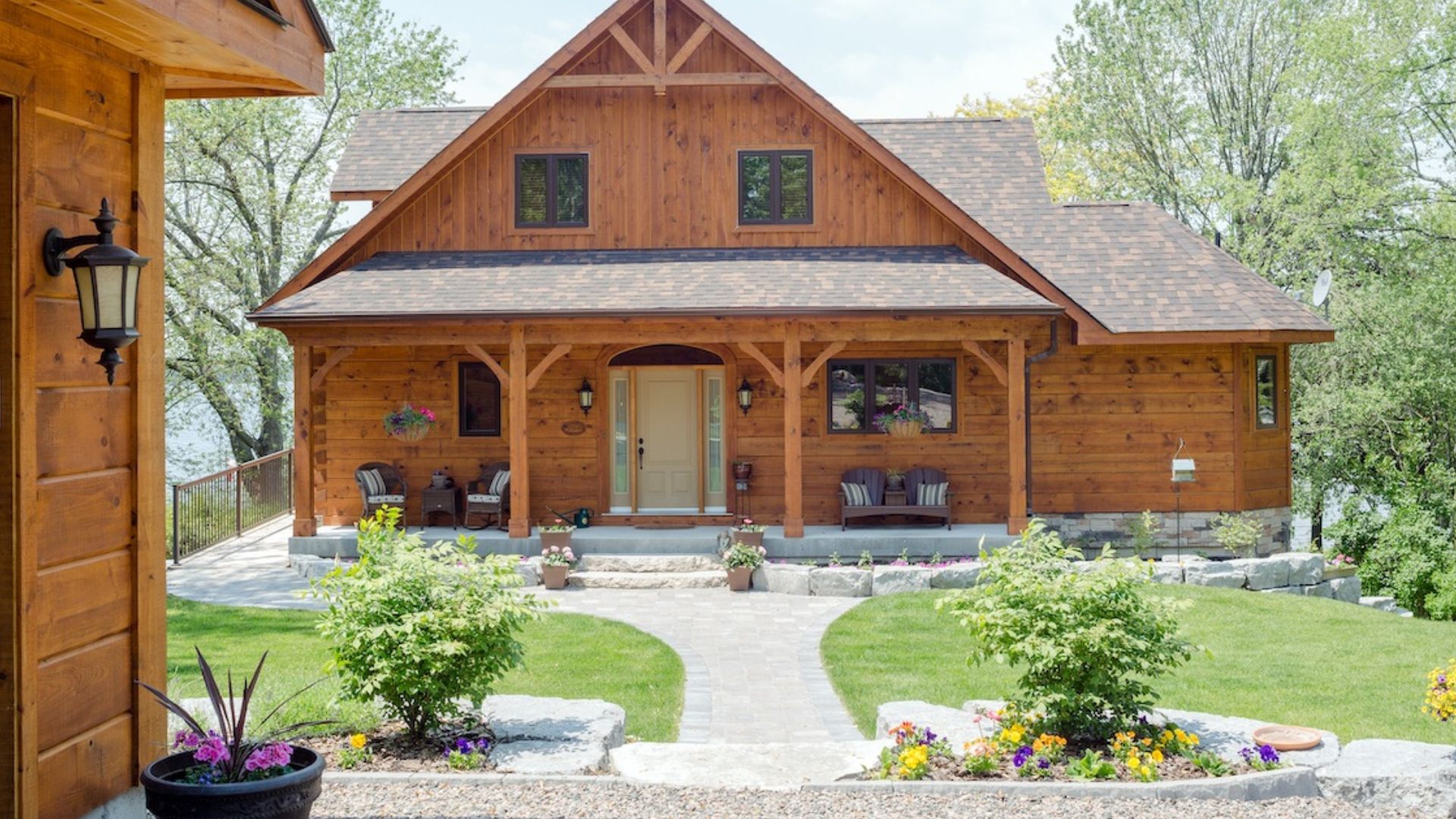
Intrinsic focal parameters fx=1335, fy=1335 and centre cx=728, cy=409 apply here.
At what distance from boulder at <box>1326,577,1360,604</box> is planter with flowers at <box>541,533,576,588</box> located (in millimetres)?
9389

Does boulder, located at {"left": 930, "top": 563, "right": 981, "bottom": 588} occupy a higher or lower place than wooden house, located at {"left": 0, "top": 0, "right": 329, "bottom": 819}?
lower

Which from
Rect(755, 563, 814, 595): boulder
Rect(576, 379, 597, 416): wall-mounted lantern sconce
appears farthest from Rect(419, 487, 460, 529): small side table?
Rect(755, 563, 814, 595): boulder

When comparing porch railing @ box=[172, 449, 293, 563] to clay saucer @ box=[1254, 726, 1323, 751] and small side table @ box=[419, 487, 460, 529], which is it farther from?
clay saucer @ box=[1254, 726, 1323, 751]

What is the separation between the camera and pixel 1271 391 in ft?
60.8

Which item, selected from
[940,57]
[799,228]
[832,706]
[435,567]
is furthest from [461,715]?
[940,57]

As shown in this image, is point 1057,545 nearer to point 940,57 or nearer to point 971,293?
point 971,293

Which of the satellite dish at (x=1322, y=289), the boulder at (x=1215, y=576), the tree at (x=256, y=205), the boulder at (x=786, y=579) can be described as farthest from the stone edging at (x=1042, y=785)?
the tree at (x=256, y=205)

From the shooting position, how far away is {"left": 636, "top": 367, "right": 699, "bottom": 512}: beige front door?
18266 millimetres

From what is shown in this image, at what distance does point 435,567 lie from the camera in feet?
25.2

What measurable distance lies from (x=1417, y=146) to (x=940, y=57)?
4485 centimetres

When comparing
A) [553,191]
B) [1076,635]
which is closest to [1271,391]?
[553,191]

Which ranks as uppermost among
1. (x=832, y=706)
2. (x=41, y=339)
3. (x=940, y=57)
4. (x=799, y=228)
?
(x=940, y=57)

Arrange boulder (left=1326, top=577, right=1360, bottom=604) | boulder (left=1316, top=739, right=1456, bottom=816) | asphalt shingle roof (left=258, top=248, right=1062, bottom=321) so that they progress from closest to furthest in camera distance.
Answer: boulder (left=1316, top=739, right=1456, bottom=816), asphalt shingle roof (left=258, top=248, right=1062, bottom=321), boulder (left=1326, top=577, right=1360, bottom=604)

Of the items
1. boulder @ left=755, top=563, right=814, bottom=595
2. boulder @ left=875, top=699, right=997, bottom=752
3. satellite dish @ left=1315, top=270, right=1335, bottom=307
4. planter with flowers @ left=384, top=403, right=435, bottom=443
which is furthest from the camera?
satellite dish @ left=1315, top=270, right=1335, bottom=307
